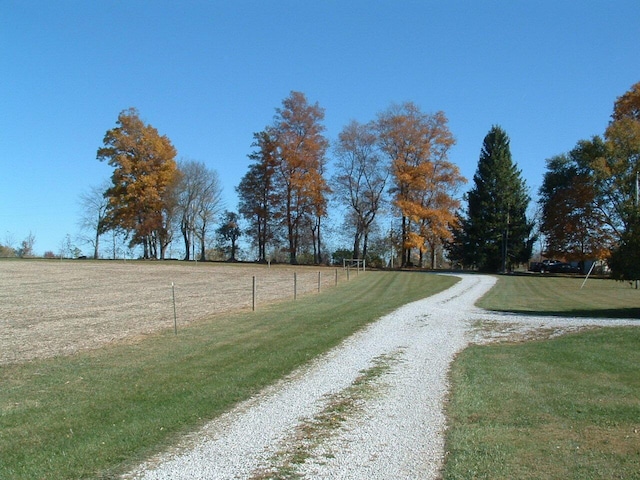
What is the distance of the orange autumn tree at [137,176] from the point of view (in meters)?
59.0

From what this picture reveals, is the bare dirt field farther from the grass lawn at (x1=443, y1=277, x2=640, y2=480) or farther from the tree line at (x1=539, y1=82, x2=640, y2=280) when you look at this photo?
the tree line at (x1=539, y1=82, x2=640, y2=280)

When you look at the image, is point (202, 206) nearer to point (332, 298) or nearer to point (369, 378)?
point (332, 298)

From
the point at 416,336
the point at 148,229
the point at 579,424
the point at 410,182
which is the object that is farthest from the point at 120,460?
the point at 148,229

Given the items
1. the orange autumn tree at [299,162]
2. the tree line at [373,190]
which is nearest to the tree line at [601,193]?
the tree line at [373,190]

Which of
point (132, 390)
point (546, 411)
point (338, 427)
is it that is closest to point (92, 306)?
point (132, 390)

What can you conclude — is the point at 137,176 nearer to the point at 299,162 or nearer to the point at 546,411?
the point at 299,162

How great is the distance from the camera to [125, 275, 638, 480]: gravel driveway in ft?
17.0

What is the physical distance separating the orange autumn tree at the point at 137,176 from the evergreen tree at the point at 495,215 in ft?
104

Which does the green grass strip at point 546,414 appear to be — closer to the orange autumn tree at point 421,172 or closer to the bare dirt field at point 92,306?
the bare dirt field at point 92,306

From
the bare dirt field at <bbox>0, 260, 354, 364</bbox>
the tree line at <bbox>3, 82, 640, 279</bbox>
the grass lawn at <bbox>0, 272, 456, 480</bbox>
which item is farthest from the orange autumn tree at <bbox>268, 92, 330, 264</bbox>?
the grass lawn at <bbox>0, 272, 456, 480</bbox>

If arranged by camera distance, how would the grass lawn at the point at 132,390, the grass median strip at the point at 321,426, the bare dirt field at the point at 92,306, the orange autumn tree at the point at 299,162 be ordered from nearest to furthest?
the grass median strip at the point at 321,426 < the grass lawn at the point at 132,390 < the bare dirt field at the point at 92,306 < the orange autumn tree at the point at 299,162

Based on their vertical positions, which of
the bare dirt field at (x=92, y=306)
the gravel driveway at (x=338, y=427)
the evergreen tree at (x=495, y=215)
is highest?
the evergreen tree at (x=495, y=215)

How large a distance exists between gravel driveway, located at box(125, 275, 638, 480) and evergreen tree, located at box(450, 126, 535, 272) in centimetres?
4726

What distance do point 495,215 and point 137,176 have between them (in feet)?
122
